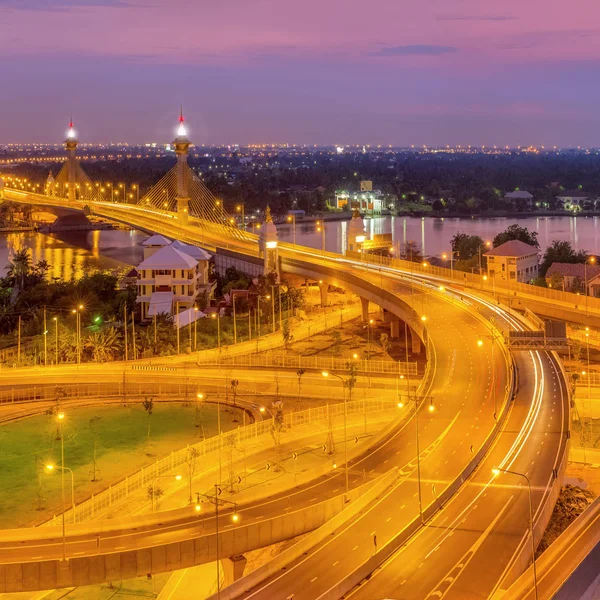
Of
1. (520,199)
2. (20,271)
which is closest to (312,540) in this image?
(20,271)

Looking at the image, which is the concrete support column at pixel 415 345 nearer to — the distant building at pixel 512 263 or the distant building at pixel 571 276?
the distant building at pixel 571 276

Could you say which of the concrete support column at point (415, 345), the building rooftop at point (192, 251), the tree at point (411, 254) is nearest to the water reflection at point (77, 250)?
the building rooftop at point (192, 251)

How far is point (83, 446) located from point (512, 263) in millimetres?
19738

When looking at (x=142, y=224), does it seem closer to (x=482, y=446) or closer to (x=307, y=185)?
(x=482, y=446)

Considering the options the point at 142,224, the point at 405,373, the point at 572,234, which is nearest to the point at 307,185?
the point at 572,234

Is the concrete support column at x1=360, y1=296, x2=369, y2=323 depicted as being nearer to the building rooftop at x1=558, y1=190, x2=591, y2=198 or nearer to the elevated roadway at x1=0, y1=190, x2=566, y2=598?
the elevated roadway at x1=0, y1=190, x2=566, y2=598

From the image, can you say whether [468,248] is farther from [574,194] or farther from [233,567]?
[574,194]

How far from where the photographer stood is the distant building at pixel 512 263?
32.6 metres

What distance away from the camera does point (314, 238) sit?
57656 millimetres

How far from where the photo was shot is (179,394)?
1992 centimetres

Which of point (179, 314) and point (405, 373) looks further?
point (179, 314)

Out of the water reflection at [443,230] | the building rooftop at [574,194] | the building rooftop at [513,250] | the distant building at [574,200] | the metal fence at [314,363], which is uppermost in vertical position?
the building rooftop at [574,194]

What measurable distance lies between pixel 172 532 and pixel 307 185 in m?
89.0

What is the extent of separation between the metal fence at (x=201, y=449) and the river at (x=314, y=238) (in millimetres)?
22764
